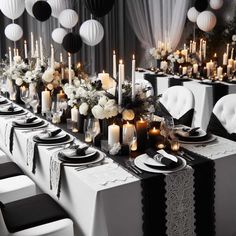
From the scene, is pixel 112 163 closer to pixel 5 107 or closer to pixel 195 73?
pixel 5 107

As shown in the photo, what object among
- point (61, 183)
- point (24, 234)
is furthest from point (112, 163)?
point (24, 234)

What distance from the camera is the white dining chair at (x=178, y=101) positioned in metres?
3.66

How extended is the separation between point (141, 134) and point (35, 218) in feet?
2.55

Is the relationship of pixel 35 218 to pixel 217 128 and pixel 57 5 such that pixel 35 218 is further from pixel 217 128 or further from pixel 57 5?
pixel 57 5

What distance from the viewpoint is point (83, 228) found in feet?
7.18

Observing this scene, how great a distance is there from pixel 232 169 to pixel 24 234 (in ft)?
3.99

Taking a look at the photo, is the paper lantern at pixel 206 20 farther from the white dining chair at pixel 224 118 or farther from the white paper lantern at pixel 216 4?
the white dining chair at pixel 224 118

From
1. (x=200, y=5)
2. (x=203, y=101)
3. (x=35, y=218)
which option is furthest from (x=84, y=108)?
(x=200, y=5)

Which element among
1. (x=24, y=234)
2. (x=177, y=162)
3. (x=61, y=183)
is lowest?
(x=24, y=234)

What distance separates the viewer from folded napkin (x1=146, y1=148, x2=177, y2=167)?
7.14 feet

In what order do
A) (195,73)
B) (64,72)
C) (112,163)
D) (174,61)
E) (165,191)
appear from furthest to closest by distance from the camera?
(174,61), (195,73), (64,72), (112,163), (165,191)

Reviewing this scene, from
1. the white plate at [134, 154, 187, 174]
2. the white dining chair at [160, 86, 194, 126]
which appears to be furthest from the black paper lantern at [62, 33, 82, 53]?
the white plate at [134, 154, 187, 174]

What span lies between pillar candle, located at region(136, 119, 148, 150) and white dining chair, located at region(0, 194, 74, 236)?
0.60 metres

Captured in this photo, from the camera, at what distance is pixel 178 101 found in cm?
378
